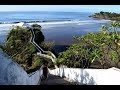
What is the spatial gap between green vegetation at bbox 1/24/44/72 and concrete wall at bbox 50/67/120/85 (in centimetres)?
247

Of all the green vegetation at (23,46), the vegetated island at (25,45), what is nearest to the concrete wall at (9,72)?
the green vegetation at (23,46)

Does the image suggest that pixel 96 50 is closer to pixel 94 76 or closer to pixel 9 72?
pixel 94 76

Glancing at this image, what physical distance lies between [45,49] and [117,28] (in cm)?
693

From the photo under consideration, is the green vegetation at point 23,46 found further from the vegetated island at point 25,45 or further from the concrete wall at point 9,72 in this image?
the concrete wall at point 9,72

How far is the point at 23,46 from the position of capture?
17.5 meters

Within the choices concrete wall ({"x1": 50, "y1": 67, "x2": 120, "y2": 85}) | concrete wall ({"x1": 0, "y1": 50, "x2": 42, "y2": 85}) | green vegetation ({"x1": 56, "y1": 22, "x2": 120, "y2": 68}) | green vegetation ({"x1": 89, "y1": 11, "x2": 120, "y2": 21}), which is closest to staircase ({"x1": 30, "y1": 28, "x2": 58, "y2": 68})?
green vegetation ({"x1": 56, "y1": 22, "x2": 120, "y2": 68})

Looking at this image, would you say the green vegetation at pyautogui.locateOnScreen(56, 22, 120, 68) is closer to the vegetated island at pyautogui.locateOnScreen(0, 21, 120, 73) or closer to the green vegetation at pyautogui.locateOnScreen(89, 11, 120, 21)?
the vegetated island at pyautogui.locateOnScreen(0, 21, 120, 73)

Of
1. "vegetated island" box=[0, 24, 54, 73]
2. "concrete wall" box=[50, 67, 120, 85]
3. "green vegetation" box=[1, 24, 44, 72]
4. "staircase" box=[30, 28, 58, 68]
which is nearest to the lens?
"concrete wall" box=[50, 67, 120, 85]

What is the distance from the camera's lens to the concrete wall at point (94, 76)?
28.4 ft

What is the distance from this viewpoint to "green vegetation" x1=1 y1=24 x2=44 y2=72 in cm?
1563

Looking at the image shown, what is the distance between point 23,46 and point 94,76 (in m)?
7.95

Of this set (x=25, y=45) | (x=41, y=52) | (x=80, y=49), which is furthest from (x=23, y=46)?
(x=80, y=49)
